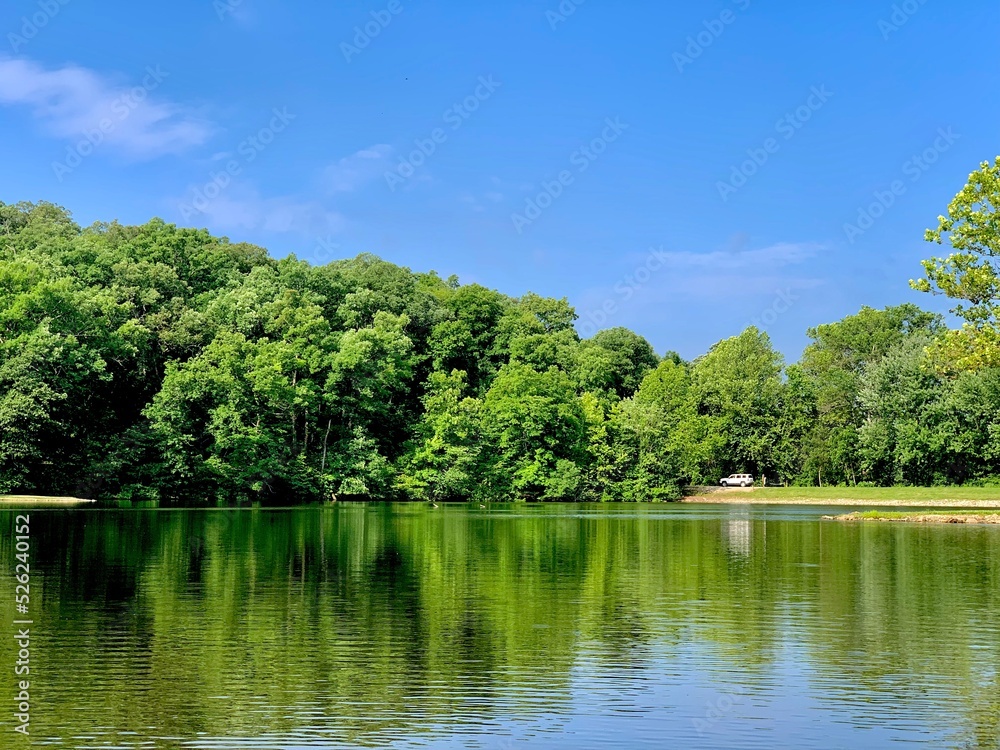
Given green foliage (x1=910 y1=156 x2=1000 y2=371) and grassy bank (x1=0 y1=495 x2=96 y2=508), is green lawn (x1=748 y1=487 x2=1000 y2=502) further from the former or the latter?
grassy bank (x1=0 y1=495 x2=96 y2=508)

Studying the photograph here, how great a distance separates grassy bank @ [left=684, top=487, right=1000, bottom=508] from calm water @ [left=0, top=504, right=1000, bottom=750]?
45.5 metres

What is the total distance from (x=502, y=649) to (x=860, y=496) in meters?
72.8

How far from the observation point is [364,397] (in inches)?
3428

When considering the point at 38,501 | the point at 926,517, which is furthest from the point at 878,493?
the point at 38,501

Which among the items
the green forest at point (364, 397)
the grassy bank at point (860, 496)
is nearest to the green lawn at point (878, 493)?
the grassy bank at point (860, 496)

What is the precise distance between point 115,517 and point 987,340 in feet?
145

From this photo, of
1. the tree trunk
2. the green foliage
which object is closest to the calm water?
the green foliage

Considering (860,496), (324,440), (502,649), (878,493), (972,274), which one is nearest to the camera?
(502,649)

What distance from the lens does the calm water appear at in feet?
39.3

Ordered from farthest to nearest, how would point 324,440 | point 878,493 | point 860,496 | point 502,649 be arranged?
point 324,440 → point 860,496 → point 878,493 → point 502,649

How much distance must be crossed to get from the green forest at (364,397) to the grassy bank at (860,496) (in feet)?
15.1

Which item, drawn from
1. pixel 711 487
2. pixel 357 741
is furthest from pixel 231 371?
pixel 357 741

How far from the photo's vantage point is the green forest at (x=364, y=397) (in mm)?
75375

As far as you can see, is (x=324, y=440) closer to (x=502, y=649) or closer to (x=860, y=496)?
(x=860, y=496)
